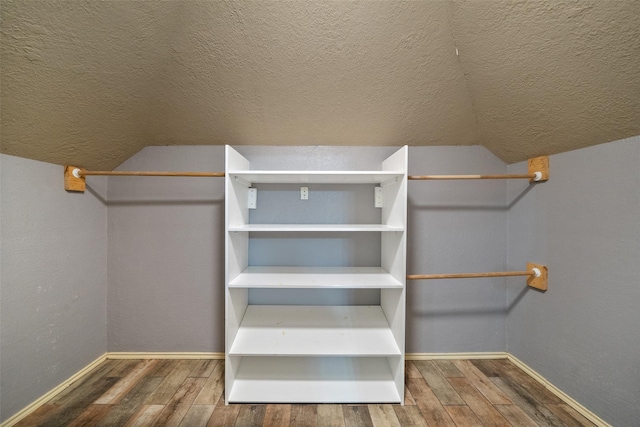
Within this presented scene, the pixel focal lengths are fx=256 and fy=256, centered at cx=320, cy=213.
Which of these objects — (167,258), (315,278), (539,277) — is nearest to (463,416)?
(539,277)

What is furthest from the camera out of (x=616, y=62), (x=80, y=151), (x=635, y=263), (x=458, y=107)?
(x=458, y=107)

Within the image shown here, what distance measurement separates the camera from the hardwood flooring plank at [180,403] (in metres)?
1.40

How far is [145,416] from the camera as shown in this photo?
1426mm

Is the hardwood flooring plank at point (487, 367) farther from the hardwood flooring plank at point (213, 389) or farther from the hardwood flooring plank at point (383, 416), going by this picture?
the hardwood flooring plank at point (213, 389)

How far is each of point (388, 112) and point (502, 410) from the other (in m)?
1.93

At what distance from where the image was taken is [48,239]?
1532 mm

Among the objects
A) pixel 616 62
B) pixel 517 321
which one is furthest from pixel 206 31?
pixel 517 321

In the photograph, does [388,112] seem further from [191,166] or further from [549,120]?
[191,166]

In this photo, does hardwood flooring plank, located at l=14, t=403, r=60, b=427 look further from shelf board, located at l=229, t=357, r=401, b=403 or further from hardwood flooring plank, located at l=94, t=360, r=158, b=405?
Result: shelf board, located at l=229, t=357, r=401, b=403

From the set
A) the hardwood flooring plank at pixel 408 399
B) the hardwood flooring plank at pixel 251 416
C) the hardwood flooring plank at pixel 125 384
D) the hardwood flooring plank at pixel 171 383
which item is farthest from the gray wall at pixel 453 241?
the hardwood flooring plank at pixel 125 384

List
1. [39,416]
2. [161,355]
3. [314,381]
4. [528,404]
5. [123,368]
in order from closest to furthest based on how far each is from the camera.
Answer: [39,416] < [528,404] < [314,381] < [123,368] < [161,355]

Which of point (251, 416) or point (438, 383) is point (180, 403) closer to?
point (251, 416)

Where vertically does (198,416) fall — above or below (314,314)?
below

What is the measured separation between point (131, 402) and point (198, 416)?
17.9 inches
